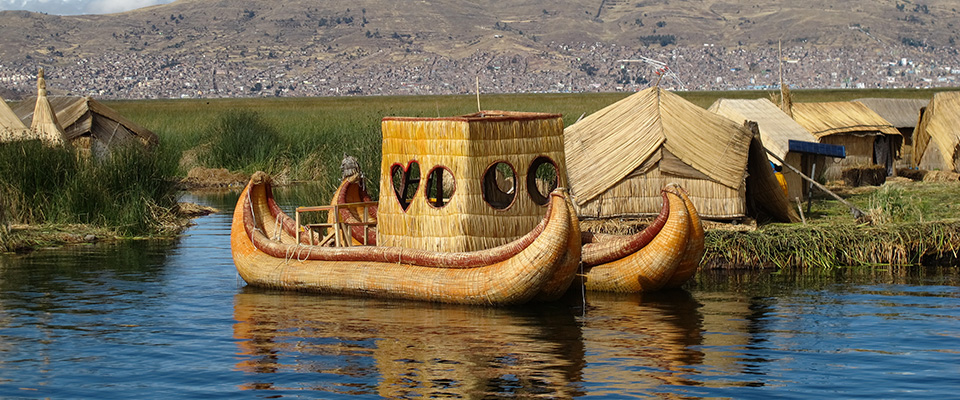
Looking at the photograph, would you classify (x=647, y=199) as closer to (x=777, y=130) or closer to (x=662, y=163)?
(x=662, y=163)

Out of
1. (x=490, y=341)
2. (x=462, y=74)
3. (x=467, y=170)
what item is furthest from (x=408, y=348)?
(x=462, y=74)

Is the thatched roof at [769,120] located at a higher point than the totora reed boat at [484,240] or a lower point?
higher

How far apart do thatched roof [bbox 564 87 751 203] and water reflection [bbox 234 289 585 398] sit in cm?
499

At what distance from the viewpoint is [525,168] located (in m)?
13.0

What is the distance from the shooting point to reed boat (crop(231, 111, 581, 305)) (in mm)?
12109

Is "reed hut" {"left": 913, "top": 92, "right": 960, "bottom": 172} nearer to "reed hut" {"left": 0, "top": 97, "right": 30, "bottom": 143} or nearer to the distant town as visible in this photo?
"reed hut" {"left": 0, "top": 97, "right": 30, "bottom": 143}

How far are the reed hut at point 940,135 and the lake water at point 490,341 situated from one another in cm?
1220

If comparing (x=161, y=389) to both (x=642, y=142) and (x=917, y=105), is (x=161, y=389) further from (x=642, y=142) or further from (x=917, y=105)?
(x=917, y=105)

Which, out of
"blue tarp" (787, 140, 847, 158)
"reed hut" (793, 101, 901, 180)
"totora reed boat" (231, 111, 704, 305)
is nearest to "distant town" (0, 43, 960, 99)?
"reed hut" (793, 101, 901, 180)

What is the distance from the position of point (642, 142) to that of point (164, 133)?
19.8 metres

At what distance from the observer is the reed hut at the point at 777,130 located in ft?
69.2

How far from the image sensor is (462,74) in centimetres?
18025

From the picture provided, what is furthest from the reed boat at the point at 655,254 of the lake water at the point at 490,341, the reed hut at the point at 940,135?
the reed hut at the point at 940,135

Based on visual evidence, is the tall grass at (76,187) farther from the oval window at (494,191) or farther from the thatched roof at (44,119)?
the oval window at (494,191)
